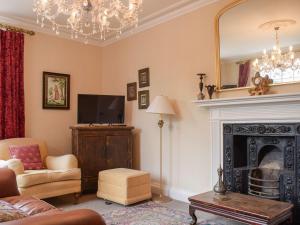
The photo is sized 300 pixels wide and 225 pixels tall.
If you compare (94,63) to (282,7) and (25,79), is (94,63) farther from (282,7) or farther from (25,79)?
(282,7)

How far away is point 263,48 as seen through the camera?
3164mm

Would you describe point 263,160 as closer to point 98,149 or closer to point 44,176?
point 98,149

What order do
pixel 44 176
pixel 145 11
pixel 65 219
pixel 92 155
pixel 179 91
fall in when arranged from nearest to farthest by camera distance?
pixel 65 219 < pixel 44 176 < pixel 179 91 < pixel 145 11 < pixel 92 155

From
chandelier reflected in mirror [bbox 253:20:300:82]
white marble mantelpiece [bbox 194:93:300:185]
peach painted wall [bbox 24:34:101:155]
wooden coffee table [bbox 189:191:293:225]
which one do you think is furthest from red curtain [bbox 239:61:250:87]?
peach painted wall [bbox 24:34:101:155]

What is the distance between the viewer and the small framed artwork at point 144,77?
15.0ft

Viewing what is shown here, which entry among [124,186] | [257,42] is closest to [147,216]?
[124,186]

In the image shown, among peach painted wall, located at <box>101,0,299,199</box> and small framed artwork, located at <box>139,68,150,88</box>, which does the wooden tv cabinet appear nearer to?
peach painted wall, located at <box>101,0,299,199</box>

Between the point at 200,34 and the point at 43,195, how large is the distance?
9.53ft

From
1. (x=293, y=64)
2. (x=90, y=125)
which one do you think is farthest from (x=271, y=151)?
(x=90, y=125)

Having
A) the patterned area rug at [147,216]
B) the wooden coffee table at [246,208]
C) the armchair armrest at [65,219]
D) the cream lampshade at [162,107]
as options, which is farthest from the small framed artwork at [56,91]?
the armchair armrest at [65,219]

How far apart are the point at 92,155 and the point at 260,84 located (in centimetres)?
259

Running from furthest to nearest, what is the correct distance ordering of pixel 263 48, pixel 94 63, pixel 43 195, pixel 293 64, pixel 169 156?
pixel 94 63 < pixel 169 156 < pixel 43 195 < pixel 263 48 < pixel 293 64

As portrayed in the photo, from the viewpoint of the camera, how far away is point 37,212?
207 centimetres

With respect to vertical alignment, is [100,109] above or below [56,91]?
below
